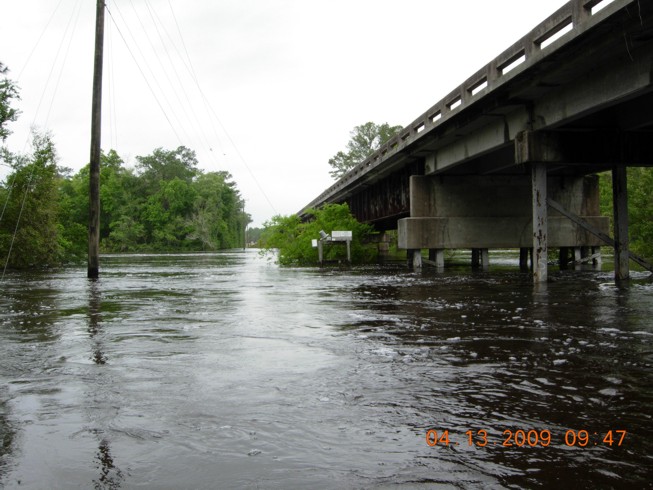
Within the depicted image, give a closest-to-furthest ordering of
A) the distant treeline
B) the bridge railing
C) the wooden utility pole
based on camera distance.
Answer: the bridge railing
the wooden utility pole
the distant treeline

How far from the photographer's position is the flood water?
323 cm

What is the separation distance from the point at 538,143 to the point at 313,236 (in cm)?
2109

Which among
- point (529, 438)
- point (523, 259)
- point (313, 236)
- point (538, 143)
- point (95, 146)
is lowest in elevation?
point (529, 438)

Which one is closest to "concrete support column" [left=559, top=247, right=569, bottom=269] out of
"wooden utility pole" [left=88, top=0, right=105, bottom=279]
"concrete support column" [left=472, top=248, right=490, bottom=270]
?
"concrete support column" [left=472, top=248, right=490, bottom=270]

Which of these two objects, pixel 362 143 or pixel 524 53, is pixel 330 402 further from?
pixel 362 143

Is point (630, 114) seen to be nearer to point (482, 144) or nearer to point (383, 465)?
point (482, 144)

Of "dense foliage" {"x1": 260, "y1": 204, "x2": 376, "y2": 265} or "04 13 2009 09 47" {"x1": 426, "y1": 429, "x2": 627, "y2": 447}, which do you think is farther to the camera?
"dense foliage" {"x1": 260, "y1": 204, "x2": 376, "y2": 265}

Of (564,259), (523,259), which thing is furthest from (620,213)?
(523,259)

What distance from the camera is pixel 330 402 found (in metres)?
4.61

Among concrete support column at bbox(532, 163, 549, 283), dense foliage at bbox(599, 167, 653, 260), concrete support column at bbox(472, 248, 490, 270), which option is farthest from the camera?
dense foliage at bbox(599, 167, 653, 260)

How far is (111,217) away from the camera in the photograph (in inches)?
4510

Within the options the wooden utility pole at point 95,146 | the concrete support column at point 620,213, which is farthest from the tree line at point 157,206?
the concrete support column at point 620,213

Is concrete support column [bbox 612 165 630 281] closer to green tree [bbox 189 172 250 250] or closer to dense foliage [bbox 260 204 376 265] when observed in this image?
dense foliage [bbox 260 204 376 265]

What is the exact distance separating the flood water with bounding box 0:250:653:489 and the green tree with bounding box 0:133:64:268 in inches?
1059
